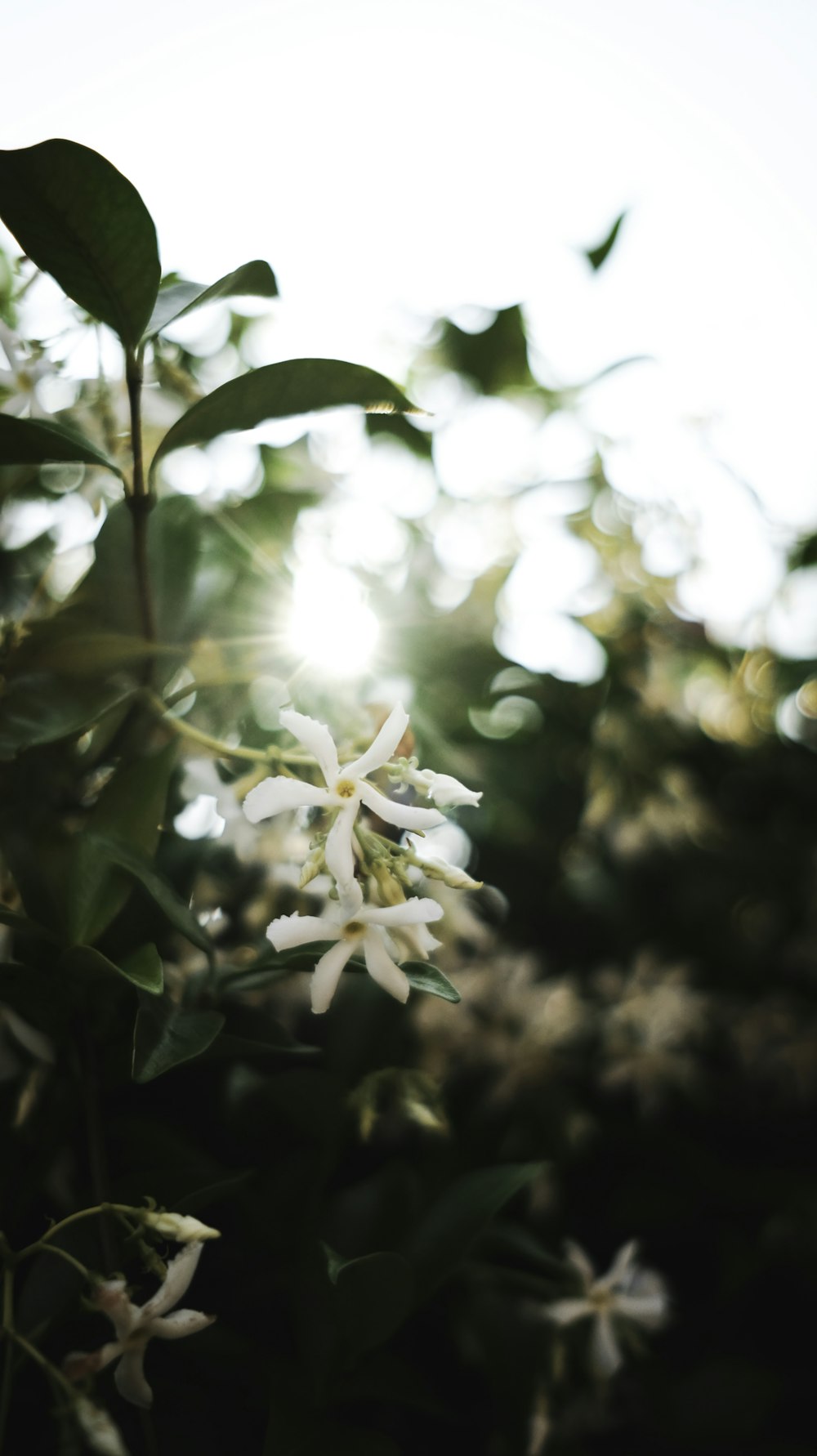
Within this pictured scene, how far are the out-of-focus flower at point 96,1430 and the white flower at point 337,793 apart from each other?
30 centimetres

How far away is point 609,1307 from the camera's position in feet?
2.71

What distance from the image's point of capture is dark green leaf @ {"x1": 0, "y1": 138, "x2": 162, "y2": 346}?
1.58ft

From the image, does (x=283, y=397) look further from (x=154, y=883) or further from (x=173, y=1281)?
(x=173, y=1281)

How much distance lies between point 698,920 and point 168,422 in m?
0.89

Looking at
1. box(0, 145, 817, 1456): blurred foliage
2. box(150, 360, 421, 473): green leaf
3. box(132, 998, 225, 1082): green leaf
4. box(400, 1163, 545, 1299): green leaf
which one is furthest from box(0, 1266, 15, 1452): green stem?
box(150, 360, 421, 473): green leaf

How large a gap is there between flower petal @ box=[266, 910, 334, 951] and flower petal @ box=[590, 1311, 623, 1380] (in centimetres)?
56

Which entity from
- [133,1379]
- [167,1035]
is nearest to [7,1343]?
[133,1379]

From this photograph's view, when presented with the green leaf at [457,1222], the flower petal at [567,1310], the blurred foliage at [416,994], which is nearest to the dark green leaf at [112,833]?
the blurred foliage at [416,994]

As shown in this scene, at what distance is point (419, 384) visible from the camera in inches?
46.7

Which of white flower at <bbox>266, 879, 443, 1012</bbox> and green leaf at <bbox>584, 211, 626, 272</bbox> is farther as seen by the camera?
green leaf at <bbox>584, 211, 626, 272</bbox>

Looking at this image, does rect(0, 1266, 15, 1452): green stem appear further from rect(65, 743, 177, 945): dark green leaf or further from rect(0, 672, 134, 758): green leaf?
rect(0, 672, 134, 758): green leaf

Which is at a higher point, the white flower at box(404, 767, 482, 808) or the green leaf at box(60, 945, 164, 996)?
the white flower at box(404, 767, 482, 808)

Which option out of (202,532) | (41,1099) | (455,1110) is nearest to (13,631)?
(202,532)

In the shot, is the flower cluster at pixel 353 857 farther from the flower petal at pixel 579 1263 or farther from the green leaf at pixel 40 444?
the flower petal at pixel 579 1263
